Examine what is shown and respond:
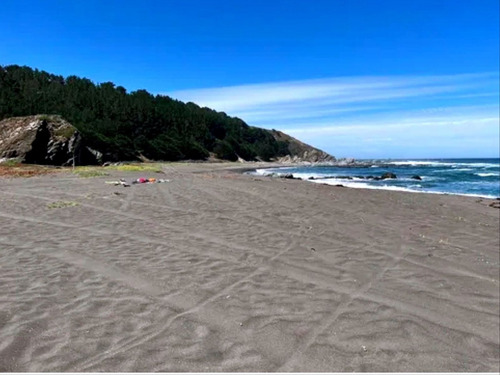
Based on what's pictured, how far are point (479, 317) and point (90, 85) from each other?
12552 cm

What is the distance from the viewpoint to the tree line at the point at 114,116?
74.2 m

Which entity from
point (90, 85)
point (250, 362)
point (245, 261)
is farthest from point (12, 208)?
point (90, 85)

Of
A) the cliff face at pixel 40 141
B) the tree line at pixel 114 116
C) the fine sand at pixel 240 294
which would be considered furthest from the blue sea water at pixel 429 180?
the tree line at pixel 114 116

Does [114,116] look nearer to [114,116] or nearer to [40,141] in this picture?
[114,116]

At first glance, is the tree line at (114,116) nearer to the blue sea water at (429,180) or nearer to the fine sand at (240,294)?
the blue sea water at (429,180)

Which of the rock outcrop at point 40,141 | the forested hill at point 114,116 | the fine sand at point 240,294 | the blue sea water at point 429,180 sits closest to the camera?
the fine sand at point 240,294

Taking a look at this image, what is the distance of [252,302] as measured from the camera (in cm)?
624

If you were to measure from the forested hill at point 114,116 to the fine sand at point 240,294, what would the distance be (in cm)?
6094

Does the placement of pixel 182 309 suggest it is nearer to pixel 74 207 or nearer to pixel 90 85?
pixel 74 207

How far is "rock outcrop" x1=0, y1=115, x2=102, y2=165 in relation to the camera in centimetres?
4200

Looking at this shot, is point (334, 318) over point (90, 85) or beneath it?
beneath

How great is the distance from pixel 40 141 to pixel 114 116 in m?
55.7

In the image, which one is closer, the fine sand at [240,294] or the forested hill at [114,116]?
the fine sand at [240,294]

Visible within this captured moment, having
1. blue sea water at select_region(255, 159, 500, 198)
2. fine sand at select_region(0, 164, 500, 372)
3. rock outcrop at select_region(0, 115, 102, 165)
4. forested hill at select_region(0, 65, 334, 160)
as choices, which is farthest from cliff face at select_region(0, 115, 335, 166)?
fine sand at select_region(0, 164, 500, 372)
